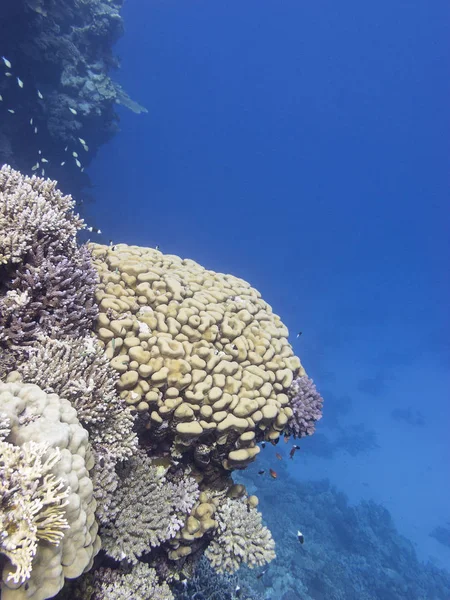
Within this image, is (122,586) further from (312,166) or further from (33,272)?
(312,166)

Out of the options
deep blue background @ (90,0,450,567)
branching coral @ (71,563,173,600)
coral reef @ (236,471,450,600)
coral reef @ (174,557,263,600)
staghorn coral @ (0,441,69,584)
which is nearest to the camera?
staghorn coral @ (0,441,69,584)

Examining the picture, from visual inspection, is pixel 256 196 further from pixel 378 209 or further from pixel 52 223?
pixel 52 223

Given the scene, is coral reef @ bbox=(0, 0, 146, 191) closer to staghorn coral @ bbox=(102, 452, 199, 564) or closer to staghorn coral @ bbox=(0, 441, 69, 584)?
staghorn coral @ bbox=(102, 452, 199, 564)

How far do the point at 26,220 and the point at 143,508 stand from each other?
3.42 metres

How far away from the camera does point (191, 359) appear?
4.49 m

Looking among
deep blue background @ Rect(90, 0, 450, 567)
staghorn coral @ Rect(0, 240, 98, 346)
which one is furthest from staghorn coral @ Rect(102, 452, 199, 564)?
deep blue background @ Rect(90, 0, 450, 567)

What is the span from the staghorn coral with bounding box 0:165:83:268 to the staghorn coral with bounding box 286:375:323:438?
3818 millimetres

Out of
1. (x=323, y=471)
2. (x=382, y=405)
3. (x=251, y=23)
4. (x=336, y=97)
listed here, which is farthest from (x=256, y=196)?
(x=323, y=471)

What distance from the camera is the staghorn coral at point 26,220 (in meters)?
3.33

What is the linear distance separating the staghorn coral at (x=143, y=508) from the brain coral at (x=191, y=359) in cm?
40

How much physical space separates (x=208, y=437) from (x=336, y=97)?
163 m

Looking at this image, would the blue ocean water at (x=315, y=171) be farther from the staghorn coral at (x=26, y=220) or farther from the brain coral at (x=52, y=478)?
the brain coral at (x=52, y=478)

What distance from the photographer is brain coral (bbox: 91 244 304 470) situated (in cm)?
423

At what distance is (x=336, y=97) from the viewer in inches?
5463
